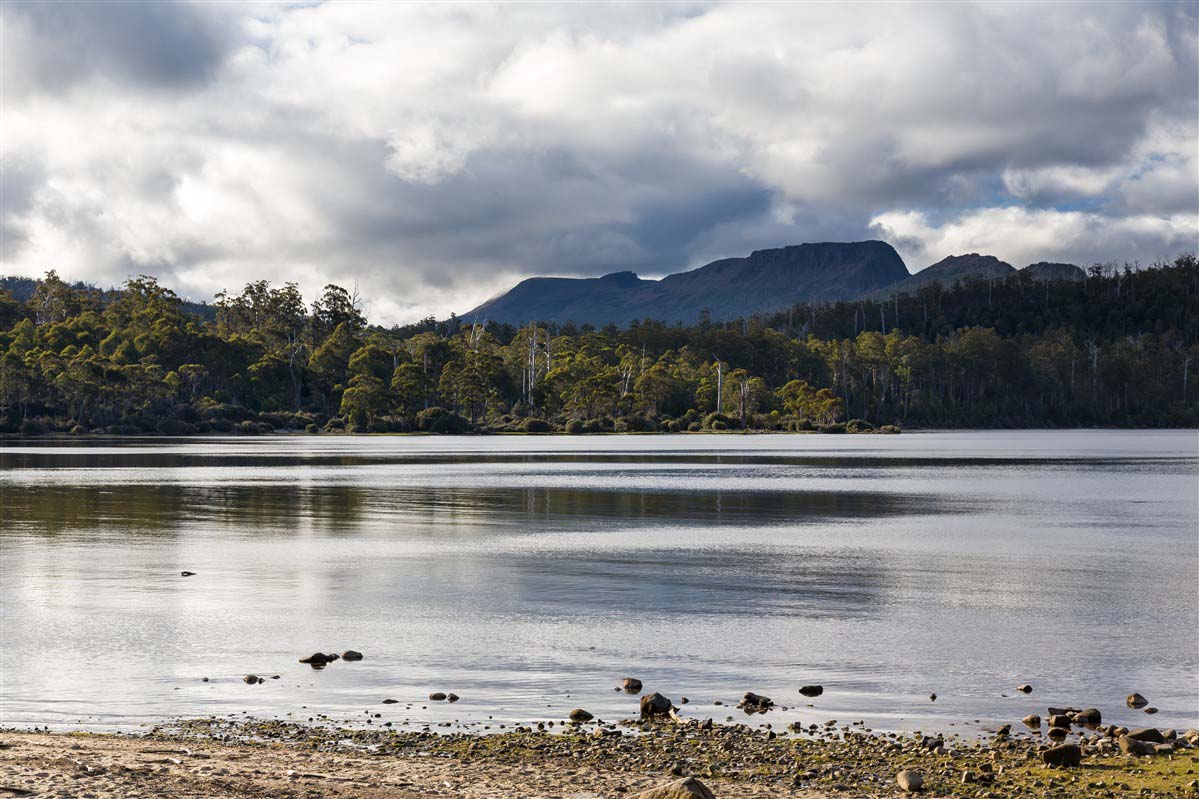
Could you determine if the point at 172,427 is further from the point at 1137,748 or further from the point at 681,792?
the point at 681,792

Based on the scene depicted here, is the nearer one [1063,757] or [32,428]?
[1063,757]

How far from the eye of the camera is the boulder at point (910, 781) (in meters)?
10.3

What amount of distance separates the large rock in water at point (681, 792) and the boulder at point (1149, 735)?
549 cm

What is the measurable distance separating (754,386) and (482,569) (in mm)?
172702

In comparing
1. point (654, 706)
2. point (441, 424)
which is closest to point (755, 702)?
point (654, 706)

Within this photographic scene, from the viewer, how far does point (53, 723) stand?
12.9 m

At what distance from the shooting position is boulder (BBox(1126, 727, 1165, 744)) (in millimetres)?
12012

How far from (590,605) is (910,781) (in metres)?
11.3

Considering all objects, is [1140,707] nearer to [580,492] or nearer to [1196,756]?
[1196,756]

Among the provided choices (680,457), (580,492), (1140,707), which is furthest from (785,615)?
(680,457)

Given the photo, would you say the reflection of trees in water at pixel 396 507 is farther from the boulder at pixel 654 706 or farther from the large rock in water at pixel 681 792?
the large rock in water at pixel 681 792

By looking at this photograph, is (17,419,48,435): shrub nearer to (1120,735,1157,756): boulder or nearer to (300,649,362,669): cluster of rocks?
(300,649,362,669): cluster of rocks

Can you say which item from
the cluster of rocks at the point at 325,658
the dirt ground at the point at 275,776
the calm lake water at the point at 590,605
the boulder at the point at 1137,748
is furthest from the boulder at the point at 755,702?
the cluster of rocks at the point at 325,658

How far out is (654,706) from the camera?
13211 mm
